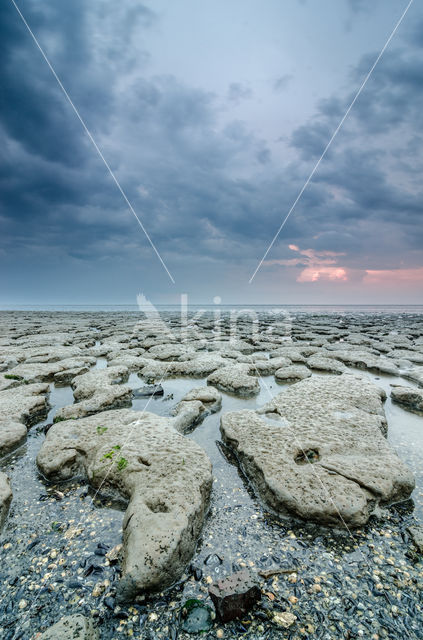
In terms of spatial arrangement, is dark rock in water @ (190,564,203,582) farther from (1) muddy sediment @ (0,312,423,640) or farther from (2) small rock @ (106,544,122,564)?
(2) small rock @ (106,544,122,564)

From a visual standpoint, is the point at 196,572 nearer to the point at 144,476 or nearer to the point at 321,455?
the point at 144,476

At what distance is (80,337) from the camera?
13391 mm

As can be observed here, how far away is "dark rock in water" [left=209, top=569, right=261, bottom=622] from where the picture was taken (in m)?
1.77

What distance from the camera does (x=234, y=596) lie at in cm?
181

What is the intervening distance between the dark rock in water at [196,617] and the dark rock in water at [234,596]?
0.07 m

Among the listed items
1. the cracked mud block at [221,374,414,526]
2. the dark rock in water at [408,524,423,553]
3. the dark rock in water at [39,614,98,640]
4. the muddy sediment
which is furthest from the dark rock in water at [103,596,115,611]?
the dark rock in water at [408,524,423,553]

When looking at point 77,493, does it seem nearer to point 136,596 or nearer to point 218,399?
point 136,596

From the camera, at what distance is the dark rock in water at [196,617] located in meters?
1.71

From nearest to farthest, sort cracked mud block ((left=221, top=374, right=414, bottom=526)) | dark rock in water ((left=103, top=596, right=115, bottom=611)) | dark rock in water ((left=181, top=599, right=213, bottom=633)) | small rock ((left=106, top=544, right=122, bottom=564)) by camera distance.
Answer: dark rock in water ((left=181, top=599, right=213, bottom=633)), dark rock in water ((left=103, top=596, right=115, bottom=611)), small rock ((left=106, top=544, right=122, bottom=564)), cracked mud block ((left=221, top=374, right=414, bottom=526))

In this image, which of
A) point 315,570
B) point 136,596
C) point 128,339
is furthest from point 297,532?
point 128,339

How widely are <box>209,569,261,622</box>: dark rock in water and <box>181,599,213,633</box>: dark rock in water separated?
69 mm

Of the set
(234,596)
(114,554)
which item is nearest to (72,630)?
(114,554)

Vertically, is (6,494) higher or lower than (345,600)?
higher

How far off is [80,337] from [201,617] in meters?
13.0
